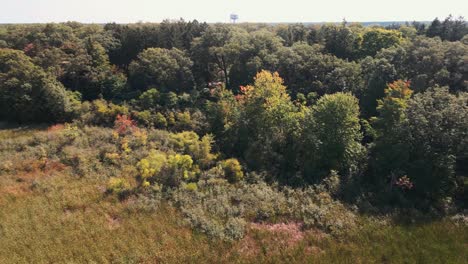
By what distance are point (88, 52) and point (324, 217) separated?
3703cm

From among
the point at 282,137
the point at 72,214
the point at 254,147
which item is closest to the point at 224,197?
the point at 254,147

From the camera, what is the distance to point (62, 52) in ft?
133

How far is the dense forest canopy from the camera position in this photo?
78.0 ft

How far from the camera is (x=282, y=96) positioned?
1204 inches

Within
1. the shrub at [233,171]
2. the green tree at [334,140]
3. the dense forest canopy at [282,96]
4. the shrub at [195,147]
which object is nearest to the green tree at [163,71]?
the dense forest canopy at [282,96]

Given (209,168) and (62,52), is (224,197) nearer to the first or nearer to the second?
(209,168)

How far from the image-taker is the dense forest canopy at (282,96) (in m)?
23.8

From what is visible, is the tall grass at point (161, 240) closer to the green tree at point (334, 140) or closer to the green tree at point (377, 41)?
the green tree at point (334, 140)

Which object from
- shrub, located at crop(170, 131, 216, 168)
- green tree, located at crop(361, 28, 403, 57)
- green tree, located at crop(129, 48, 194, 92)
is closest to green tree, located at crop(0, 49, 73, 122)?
green tree, located at crop(129, 48, 194, 92)

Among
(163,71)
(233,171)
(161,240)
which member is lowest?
(161,240)

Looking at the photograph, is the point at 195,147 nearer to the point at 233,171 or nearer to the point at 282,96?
the point at 233,171

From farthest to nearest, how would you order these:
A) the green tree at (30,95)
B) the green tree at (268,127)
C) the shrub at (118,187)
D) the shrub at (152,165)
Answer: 1. the green tree at (30,95)
2. the green tree at (268,127)
3. the shrub at (152,165)
4. the shrub at (118,187)

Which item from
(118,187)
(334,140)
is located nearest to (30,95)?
(118,187)

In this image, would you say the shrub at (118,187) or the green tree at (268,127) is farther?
the green tree at (268,127)
